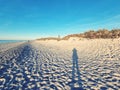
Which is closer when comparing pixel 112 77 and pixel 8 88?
pixel 8 88

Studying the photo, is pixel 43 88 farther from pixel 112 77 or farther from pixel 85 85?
pixel 112 77

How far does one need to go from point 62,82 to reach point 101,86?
1795mm

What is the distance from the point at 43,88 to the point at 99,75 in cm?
323

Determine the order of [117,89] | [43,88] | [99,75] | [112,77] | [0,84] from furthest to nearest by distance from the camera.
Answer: [99,75], [112,77], [0,84], [43,88], [117,89]

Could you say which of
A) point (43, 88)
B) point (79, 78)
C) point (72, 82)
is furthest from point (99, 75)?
point (43, 88)

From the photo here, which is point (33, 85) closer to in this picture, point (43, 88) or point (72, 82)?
point (43, 88)

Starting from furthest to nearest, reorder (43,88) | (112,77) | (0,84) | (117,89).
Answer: (112,77)
(0,84)
(43,88)
(117,89)

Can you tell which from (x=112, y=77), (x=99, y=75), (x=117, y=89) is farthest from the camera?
(x=99, y=75)

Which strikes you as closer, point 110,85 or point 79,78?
point 110,85

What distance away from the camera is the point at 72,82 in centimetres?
631

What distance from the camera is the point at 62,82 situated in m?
6.34

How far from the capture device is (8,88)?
575 cm

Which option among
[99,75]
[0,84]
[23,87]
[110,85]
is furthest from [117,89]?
[0,84]

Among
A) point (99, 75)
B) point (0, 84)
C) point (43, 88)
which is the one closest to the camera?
point (43, 88)
